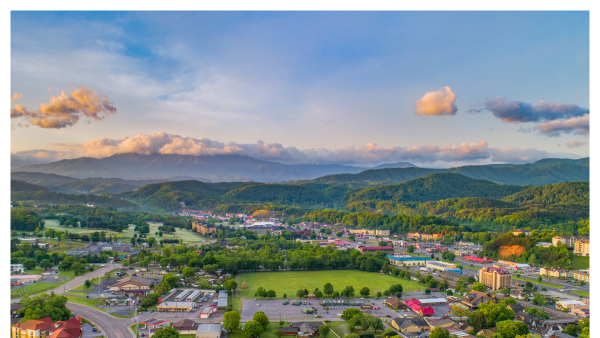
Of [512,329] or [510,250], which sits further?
[510,250]

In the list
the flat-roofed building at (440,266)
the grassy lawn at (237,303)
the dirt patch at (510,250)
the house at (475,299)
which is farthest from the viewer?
the dirt patch at (510,250)

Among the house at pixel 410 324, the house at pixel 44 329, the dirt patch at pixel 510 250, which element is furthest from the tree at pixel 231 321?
the dirt patch at pixel 510 250

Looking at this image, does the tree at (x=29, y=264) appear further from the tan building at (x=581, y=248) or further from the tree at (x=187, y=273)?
the tan building at (x=581, y=248)

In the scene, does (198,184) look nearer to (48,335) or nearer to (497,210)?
(497,210)

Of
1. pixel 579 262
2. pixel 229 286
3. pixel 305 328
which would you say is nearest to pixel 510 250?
pixel 579 262

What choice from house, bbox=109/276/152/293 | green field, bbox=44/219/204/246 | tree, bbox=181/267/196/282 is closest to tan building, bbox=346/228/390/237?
green field, bbox=44/219/204/246

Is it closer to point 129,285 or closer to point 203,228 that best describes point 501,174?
point 203,228

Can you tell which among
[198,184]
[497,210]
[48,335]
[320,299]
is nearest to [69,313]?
[48,335]
